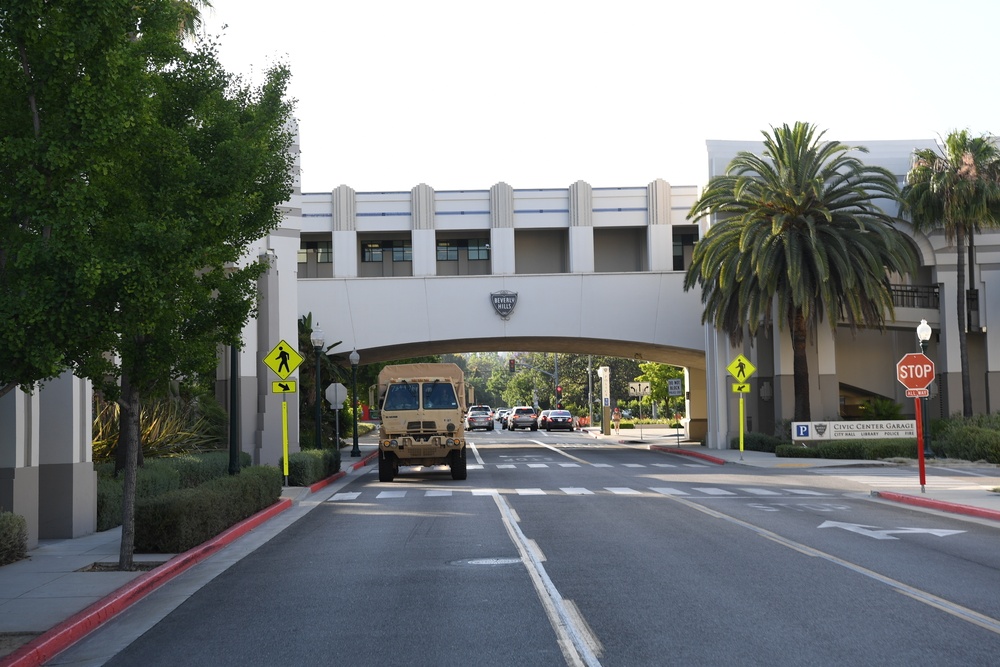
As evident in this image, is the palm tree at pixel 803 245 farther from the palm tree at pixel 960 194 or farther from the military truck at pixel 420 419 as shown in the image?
the military truck at pixel 420 419

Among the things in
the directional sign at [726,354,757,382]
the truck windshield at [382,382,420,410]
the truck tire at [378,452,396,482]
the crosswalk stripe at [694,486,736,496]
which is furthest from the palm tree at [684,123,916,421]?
the truck tire at [378,452,396,482]

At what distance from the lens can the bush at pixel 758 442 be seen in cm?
3997

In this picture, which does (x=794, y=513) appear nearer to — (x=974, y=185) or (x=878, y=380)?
(x=974, y=185)

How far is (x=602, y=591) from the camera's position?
10.5 metres

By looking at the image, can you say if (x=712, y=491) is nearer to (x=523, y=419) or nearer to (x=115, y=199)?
(x=115, y=199)

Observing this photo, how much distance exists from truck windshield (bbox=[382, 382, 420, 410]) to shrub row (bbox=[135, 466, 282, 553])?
10.4 meters

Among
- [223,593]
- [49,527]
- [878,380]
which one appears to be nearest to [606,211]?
[878,380]

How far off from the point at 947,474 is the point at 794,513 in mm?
11354

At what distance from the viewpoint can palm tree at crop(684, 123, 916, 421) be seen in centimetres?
3669

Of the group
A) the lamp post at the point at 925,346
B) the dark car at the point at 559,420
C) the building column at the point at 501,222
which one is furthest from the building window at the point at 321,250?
the lamp post at the point at 925,346

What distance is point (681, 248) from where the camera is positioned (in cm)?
5366

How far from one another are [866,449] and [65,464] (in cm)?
2639

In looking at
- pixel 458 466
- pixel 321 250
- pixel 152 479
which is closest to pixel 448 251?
pixel 321 250

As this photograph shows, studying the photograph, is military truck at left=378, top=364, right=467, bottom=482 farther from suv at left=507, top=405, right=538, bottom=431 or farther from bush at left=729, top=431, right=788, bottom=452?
suv at left=507, top=405, right=538, bottom=431
